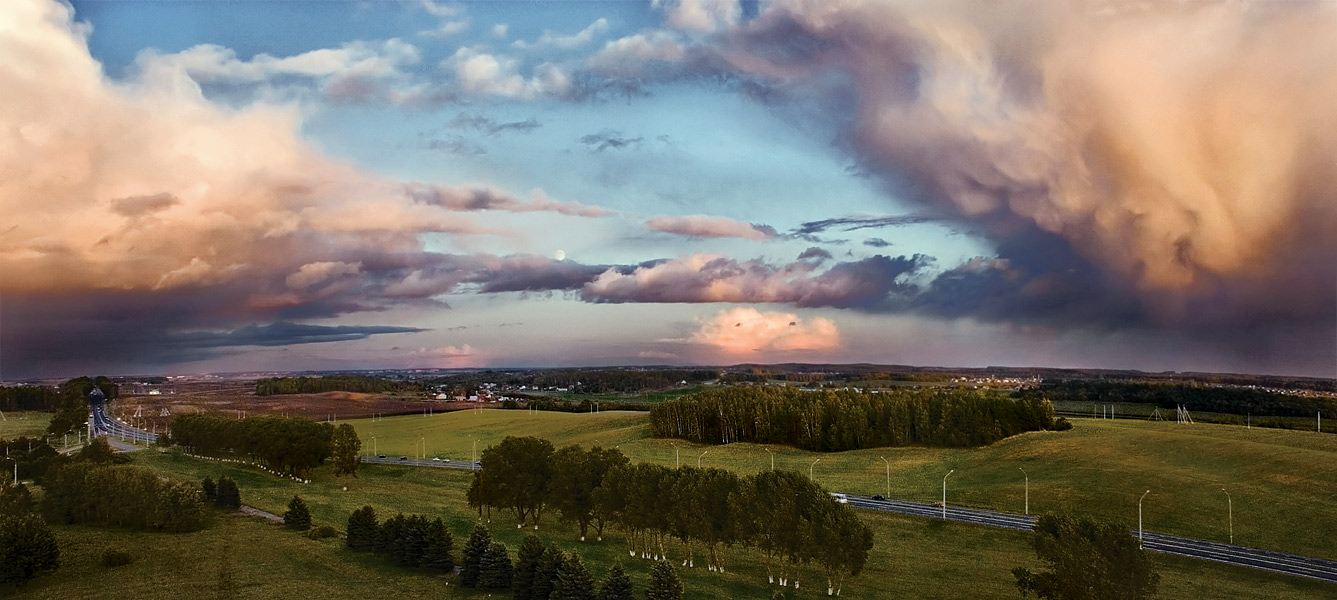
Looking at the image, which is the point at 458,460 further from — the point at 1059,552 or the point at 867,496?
the point at 1059,552

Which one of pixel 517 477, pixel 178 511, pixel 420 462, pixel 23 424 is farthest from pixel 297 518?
pixel 23 424

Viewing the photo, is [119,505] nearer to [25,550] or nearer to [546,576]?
[25,550]

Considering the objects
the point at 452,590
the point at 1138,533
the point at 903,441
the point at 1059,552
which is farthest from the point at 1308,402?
the point at 452,590

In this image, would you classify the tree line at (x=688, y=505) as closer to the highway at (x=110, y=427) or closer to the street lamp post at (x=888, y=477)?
the street lamp post at (x=888, y=477)

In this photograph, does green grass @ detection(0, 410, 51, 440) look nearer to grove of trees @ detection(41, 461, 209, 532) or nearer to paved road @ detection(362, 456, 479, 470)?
grove of trees @ detection(41, 461, 209, 532)

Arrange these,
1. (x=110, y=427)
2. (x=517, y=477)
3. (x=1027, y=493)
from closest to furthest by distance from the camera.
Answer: (x=517, y=477) → (x=1027, y=493) → (x=110, y=427)

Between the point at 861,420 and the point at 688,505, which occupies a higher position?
the point at 688,505

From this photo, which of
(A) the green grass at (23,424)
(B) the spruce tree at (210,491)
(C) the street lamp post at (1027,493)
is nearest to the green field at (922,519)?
(C) the street lamp post at (1027,493)
